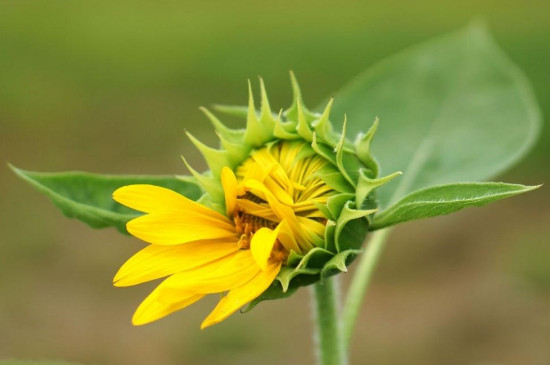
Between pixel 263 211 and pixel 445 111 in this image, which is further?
pixel 445 111

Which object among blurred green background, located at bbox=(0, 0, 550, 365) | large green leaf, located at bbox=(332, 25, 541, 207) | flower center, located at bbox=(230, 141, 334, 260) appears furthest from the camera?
blurred green background, located at bbox=(0, 0, 550, 365)

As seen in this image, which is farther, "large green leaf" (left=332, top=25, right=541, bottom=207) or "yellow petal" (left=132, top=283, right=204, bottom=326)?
"large green leaf" (left=332, top=25, right=541, bottom=207)

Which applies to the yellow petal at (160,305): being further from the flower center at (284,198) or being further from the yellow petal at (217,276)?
the flower center at (284,198)

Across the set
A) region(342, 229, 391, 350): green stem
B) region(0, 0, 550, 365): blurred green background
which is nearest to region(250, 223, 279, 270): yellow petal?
region(342, 229, 391, 350): green stem

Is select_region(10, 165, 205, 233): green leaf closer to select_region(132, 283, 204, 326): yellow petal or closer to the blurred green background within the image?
select_region(132, 283, 204, 326): yellow petal

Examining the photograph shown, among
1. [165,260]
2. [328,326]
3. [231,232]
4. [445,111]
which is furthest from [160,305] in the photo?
[445,111]

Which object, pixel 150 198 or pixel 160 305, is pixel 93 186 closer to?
pixel 150 198

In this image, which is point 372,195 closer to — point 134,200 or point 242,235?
point 242,235
